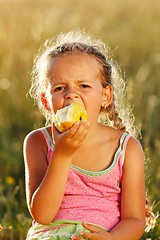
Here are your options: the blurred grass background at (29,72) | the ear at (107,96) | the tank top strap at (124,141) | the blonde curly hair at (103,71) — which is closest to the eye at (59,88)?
the blonde curly hair at (103,71)

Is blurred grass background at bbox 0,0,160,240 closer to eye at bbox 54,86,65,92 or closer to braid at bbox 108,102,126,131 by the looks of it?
braid at bbox 108,102,126,131

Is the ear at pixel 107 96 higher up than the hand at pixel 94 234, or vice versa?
the ear at pixel 107 96

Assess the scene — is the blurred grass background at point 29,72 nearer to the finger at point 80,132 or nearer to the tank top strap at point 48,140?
the tank top strap at point 48,140

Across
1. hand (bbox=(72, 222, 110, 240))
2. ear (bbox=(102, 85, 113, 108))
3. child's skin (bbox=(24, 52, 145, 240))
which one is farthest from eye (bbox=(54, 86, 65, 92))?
hand (bbox=(72, 222, 110, 240))

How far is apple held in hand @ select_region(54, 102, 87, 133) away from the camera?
2.60 m

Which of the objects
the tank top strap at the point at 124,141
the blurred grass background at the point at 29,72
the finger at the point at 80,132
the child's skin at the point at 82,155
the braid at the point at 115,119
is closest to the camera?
the finger at the point at 80,132

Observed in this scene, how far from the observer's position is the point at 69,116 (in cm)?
259

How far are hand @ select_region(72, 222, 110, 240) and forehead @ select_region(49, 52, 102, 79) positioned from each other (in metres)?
0.63

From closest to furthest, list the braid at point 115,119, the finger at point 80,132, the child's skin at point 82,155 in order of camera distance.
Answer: the finger at point 80,132 → the child's skin at point 82,155 → the braid at point 115,119

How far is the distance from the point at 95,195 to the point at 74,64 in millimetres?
559

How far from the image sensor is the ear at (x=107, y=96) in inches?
118

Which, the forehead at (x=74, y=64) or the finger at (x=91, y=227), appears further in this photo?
the forehead at (x=74, y=64)

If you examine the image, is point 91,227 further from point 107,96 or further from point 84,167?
Result: point 107,96

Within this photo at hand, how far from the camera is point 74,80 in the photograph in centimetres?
281
